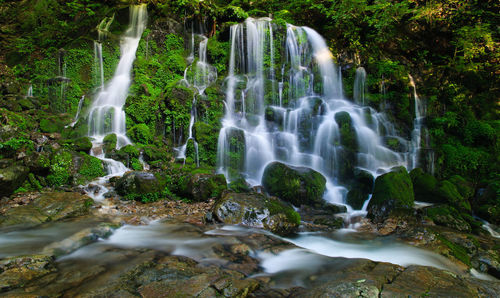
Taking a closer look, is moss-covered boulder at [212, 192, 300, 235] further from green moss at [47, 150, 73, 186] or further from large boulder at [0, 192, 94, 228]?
green moss at [47, 150, 73, 186]

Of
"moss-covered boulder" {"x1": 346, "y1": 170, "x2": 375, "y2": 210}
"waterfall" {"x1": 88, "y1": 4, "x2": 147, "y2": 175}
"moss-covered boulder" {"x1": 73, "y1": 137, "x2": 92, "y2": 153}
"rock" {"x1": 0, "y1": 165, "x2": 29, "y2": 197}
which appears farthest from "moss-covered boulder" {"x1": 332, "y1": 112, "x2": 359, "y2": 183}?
"rock" {"x1": 0, "y1": 165, "x2": 29, "y2": 197}

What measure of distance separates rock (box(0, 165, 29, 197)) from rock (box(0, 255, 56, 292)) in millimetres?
4684

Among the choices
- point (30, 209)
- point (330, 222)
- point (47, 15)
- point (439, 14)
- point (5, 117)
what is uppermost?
point (47, 15)

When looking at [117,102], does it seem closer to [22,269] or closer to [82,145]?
[82,145]

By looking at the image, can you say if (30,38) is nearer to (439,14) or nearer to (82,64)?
(82,64)

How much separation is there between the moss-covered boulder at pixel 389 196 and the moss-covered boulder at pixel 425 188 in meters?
1.04

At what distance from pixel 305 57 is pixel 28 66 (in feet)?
50.7

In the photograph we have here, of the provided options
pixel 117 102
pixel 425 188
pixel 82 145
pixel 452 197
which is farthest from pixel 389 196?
pixel 117 102

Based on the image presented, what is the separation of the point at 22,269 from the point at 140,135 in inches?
331

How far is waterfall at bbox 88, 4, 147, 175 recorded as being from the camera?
1087cm

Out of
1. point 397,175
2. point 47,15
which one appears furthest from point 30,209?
point 47,15

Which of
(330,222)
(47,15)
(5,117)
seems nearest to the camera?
(330,222)

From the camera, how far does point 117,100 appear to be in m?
13.3

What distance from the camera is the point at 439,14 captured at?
1214cm
